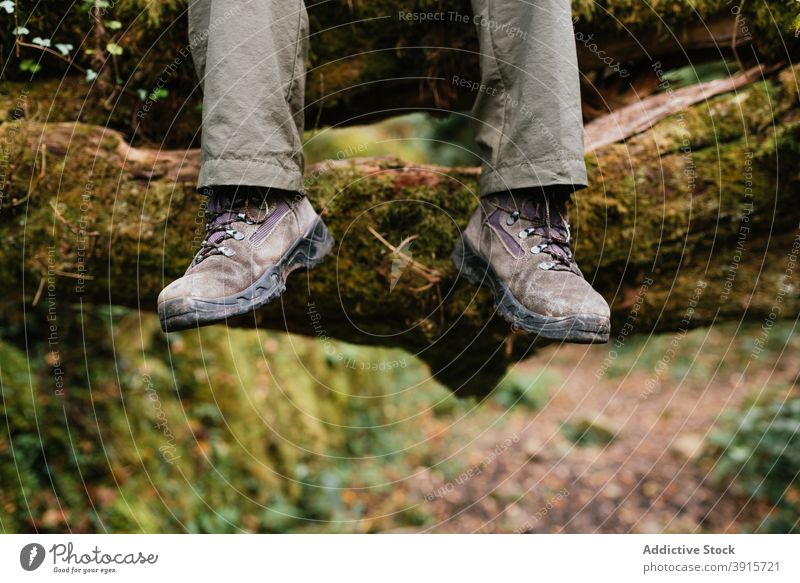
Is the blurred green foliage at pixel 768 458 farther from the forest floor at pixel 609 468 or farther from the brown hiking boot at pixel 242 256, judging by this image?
the brown hiking boot at pixel 242 256

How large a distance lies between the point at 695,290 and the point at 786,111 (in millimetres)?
660

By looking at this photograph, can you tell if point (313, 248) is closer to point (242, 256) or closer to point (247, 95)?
point (242, 256)

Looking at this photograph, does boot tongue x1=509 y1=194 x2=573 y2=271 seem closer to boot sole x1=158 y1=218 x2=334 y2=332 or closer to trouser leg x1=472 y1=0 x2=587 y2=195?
trouser leg x1=472 y1=0 x2=587 y2=195

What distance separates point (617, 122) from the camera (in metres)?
2.25

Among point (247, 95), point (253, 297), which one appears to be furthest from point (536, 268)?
point (247, 95)

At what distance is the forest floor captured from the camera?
4797 mm

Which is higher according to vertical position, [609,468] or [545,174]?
[545,174]

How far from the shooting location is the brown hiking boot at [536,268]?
62.1 inches

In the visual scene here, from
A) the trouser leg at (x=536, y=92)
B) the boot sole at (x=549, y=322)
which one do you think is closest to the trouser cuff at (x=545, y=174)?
the trouser leg at (x=536, y=92)

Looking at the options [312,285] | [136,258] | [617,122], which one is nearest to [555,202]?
[617,122]

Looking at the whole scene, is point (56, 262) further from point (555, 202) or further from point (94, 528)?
point (94, 528)

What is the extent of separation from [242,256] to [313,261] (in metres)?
0.25

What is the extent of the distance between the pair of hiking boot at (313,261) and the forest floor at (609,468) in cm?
346

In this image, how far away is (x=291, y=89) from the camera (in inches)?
67.9
